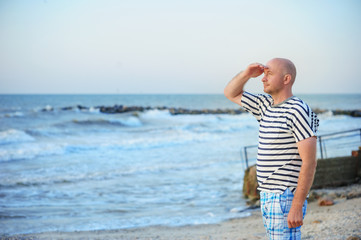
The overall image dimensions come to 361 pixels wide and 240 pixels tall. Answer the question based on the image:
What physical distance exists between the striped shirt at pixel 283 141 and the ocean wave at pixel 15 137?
2039 centimetres

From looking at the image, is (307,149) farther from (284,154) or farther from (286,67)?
(286,67)

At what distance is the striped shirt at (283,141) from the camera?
2.09 meters

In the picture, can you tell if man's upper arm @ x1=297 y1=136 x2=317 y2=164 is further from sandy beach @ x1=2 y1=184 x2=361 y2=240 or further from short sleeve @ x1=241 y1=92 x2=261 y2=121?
sandy beach @ x1=2 y1=184 x2=361 y2=240

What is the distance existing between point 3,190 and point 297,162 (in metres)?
8.90

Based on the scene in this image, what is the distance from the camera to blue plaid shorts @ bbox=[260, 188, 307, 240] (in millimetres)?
2174

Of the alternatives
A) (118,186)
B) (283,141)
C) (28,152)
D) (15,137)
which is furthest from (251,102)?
(15,137)

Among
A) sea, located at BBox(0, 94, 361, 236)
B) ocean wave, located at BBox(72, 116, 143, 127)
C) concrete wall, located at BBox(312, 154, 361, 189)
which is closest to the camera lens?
sea, located at BBox(0, 94, 361, 236)

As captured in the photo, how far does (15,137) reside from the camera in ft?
71.4

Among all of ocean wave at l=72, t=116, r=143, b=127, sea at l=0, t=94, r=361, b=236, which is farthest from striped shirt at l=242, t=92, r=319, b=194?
ocean wave at l=72, t=116, r=143, b=127

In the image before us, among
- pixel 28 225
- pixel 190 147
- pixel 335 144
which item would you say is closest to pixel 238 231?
pixel 28 225

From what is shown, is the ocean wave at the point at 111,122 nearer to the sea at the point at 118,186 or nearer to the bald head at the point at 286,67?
the sea at the point at 118,186

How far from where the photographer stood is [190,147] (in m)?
18.1

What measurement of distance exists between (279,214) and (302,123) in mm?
542

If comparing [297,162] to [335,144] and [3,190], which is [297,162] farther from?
[335,144]
